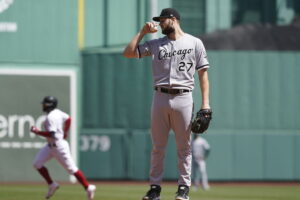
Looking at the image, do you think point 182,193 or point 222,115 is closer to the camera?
point 182,193

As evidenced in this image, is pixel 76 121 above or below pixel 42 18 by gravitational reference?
below

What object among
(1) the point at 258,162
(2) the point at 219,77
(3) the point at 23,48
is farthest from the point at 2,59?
(1) the point at 258,162

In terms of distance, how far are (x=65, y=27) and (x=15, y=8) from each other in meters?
1.48

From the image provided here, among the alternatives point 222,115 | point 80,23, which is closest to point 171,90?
point 80,23

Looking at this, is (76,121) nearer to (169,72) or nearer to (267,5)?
(267,5)

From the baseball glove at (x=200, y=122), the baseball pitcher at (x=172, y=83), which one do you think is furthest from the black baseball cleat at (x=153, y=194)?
the baseball glove at (x=200, y=122)

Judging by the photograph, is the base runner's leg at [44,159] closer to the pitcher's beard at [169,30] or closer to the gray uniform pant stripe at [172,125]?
the gray uniform pant stripe at [172,125]

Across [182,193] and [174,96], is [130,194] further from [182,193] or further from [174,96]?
[174,96]

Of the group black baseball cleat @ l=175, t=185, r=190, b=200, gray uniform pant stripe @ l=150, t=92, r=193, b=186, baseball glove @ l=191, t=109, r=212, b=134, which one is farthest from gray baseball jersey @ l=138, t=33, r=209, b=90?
black baseball cleat @ l=175, t=185, r=190, b=200

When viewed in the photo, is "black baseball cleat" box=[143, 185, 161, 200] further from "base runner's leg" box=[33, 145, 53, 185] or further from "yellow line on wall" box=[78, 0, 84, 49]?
"yellow line on wall" box=[78, 0, 84, 49]

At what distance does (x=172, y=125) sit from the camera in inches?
340

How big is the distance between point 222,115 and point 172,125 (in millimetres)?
15652

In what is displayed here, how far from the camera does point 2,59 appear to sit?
76.1 ft

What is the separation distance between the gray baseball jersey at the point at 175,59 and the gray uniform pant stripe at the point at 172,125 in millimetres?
146
